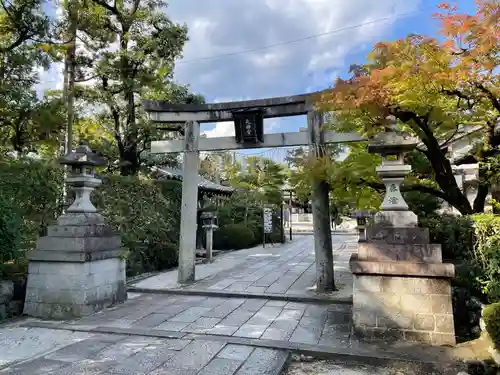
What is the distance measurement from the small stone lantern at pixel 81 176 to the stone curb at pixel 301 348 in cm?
193

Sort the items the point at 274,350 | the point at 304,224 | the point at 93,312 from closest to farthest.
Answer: the point at 274,350, the point at 93,312, the point at 304,224

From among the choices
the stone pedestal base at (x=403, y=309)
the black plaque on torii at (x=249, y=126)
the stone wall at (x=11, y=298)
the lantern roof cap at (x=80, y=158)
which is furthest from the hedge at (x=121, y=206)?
the stone pedestal base at (x=403, y=309)

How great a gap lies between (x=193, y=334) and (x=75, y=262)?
2.33 m

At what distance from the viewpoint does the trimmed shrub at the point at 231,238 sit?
16.6 meters

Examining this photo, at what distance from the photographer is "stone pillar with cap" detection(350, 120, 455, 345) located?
460 cm

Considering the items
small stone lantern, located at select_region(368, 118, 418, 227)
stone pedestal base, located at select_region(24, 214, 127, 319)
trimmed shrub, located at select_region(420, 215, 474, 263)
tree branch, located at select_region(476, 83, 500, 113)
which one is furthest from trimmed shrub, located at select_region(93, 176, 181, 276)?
tree branch, located at select_region(476, 83, 500, 113)

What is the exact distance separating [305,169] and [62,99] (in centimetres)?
761

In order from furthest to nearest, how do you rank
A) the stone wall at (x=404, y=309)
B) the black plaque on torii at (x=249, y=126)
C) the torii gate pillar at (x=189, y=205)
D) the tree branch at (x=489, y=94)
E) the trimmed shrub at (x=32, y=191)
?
the torii gate pillar at (x=189, y=205)
the black plaque on torii at (x=249, y=126)
the trimmed shrub at (x=32, y=191)
the tree branch at (x=489, y=94)
the stone wall at (x=404, y=309)

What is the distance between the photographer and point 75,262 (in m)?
5.83

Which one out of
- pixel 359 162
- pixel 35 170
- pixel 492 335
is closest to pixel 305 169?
pixel 359 162

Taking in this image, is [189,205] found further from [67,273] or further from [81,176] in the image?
[67,273]

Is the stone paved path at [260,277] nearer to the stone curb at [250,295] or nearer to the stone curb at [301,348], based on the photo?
the stone curb at [250,295]

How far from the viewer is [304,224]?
31.1 meters

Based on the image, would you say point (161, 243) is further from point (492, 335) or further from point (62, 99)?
point (492, 335)
